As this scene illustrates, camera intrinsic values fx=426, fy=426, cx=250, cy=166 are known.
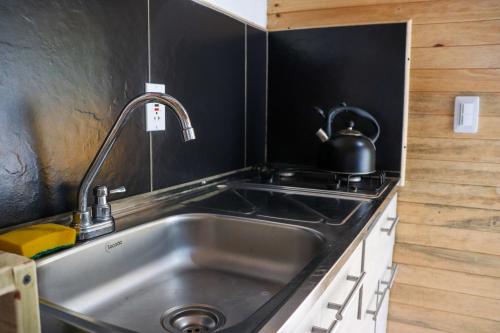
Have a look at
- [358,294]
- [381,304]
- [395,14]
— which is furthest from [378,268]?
[395,14]

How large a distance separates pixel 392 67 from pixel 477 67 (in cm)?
30

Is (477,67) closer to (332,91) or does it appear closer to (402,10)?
(402,10)

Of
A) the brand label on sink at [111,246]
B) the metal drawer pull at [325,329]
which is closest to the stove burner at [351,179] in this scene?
the metal drawer pull at [325,329]

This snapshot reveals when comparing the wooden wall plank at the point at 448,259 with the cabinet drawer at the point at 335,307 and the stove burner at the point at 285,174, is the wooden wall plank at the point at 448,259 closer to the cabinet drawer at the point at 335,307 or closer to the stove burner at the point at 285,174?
the stove burner at the point at 285,174

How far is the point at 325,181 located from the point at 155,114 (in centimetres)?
76

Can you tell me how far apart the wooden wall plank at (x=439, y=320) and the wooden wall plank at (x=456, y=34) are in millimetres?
1089

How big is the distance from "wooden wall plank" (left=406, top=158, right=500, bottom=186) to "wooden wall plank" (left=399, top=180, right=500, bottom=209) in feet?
0.07

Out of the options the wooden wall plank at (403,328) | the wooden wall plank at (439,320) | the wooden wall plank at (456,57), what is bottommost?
the wooden wall plank at (403,328)

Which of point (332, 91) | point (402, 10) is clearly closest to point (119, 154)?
point (332, 91)

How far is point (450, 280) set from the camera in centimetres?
174

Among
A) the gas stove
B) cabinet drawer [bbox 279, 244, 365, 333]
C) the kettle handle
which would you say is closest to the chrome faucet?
cabinet drawer [bbox 279, 244, 365, 333]

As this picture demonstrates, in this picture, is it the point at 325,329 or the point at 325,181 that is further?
the point at 325,181

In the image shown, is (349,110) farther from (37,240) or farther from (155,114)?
(37,240)

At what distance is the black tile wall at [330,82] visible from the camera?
1719 mm
